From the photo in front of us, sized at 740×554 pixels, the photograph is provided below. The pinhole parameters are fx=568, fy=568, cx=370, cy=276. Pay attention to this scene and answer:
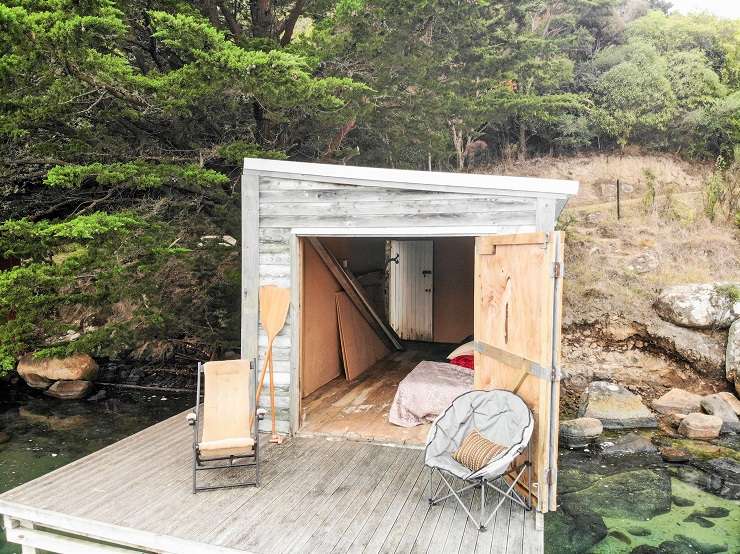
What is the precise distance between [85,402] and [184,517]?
699 cm

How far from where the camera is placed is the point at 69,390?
34.1 ft

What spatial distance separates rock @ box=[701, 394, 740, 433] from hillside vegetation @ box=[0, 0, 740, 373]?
97.0 inches

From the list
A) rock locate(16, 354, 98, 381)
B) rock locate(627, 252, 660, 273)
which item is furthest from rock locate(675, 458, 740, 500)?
rock locate(16, 354, 98, 381)

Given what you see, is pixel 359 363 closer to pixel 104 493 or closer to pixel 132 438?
pixel 132 438

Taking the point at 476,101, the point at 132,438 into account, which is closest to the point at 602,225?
the point at 476,101

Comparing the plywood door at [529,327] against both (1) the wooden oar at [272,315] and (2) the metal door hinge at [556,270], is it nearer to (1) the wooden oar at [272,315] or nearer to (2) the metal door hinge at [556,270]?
(2) the metal door hinge at [556,270]

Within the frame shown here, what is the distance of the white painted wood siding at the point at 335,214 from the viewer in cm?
505

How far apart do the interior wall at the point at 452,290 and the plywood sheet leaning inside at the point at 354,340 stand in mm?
2439

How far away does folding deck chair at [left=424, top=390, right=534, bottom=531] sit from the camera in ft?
13.2

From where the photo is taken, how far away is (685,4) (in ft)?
69.9

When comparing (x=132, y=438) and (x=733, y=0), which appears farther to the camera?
(x=733, y=0)

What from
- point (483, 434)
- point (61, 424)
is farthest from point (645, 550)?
point (61, 424)

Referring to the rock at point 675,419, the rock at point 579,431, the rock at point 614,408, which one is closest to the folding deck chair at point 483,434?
the rock at point 579,431

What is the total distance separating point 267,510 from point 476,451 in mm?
1639
